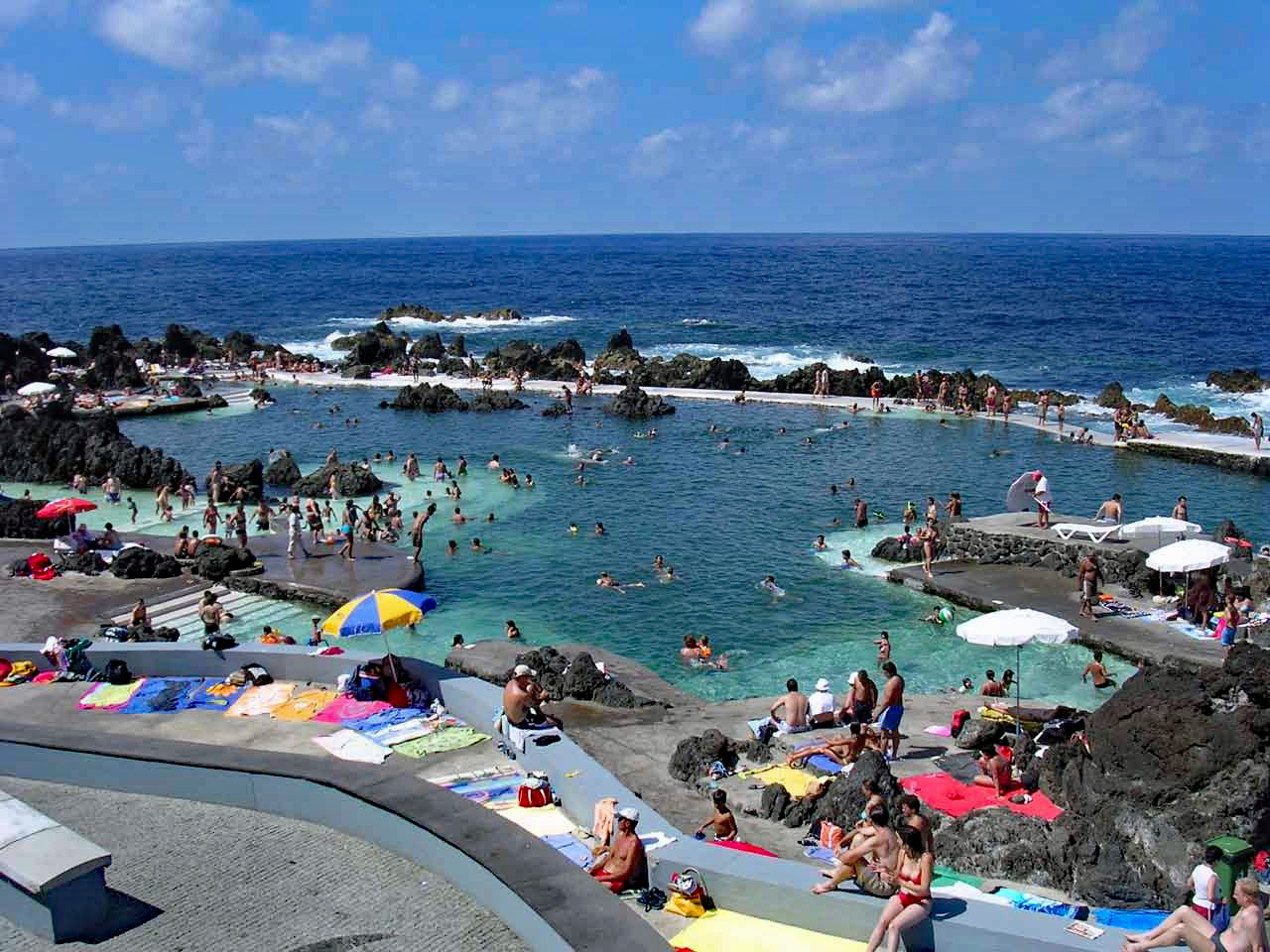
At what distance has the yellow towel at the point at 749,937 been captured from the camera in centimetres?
920

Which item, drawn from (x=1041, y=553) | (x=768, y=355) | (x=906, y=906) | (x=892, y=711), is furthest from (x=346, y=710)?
(x=768, y=355)

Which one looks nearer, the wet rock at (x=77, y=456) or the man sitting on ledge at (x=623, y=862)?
the man sitting on ledge at (x=623, y=862)

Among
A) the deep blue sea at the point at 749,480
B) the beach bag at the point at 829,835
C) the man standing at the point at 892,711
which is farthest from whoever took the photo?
the deep blue sea at the point at 749,480

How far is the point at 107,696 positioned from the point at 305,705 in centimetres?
290

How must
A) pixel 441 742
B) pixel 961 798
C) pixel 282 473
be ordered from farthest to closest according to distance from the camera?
pixel 282 473, pixel 961 798, pixel 441 742

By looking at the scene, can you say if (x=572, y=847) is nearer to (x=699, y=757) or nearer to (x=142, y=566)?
(x=699, y=757)

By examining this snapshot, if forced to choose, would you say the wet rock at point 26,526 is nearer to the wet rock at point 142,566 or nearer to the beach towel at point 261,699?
the wet rock at point 142,566

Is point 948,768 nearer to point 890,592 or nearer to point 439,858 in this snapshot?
point 439,858

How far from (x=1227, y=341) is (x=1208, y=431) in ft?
163

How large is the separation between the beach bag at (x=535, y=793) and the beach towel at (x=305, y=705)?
11.9 ft

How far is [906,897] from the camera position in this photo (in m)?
8.78

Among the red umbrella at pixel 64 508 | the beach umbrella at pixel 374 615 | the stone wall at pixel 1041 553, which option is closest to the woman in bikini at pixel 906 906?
the beach umbrella at pixel 374 615

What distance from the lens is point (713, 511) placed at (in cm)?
3500

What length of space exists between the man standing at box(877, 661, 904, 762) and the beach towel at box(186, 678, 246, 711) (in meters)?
8.95
